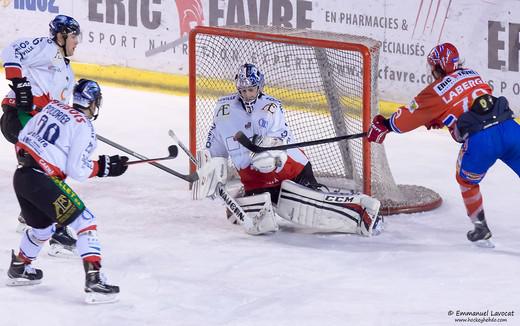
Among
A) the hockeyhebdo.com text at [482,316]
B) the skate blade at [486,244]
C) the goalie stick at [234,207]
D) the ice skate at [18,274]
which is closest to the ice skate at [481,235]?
the skate blade at [486,244]

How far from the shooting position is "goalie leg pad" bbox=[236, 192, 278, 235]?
6.30 metres

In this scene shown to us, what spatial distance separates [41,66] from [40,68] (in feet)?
0.04

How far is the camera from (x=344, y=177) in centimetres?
707

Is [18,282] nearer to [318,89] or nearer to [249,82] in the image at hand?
[249,82]

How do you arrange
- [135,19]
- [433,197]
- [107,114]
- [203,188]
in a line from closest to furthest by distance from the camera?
[203,188], [433,197], [107,114], [135,19]

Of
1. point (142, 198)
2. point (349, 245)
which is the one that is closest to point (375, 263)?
point (349, 245)

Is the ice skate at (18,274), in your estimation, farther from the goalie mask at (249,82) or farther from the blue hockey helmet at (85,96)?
the goalie mask at (249,82)

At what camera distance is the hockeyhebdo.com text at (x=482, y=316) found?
505 centimetres

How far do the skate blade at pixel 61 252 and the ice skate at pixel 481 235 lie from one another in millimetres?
1917

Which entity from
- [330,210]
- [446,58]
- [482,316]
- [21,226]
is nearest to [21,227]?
[21,226]

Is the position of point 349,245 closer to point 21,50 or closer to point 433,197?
point 433,197

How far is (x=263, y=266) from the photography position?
5855 mm

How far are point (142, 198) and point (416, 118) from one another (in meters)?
1.85

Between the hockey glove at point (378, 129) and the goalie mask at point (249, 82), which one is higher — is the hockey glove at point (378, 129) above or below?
below
